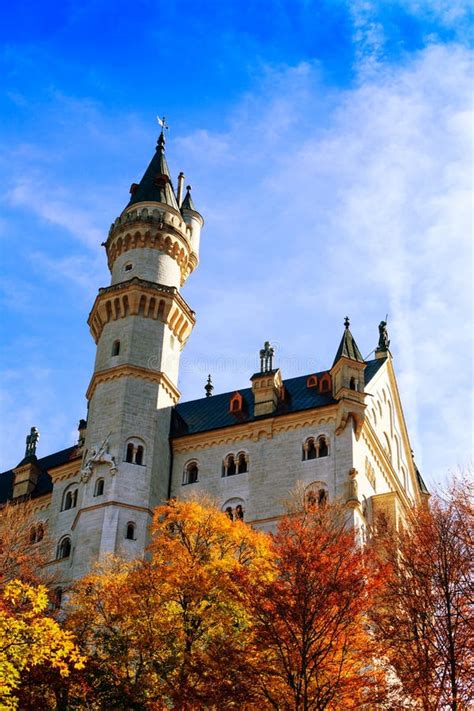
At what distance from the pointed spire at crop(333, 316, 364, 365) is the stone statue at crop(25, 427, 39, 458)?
970 inches

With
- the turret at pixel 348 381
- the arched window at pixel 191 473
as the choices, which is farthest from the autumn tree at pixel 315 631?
the arched window at pixel 191 473

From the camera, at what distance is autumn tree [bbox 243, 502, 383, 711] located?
96.2 ft

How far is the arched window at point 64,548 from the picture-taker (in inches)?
2135

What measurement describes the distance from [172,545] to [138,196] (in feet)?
106

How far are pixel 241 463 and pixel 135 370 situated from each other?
8.61 m

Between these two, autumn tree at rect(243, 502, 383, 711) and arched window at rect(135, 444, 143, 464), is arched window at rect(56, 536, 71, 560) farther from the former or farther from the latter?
autumn tree at rect(243, 502, 383, 711)

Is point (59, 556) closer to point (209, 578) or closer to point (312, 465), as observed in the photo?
point (312, 465)

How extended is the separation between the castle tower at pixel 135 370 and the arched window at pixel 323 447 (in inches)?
376

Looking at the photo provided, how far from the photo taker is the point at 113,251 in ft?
204

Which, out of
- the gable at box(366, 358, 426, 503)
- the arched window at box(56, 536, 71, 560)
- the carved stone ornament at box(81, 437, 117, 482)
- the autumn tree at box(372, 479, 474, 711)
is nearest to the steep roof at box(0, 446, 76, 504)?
the arched window at box(56, 536, 71, 560)

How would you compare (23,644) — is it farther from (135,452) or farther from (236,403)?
(236,403)

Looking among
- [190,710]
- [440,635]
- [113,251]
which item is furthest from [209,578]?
[113,251]

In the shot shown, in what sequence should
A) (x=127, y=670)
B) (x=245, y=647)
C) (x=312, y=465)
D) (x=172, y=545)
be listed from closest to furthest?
(x=245, y=647), (x=127, y=670), (x=172, y=545), (x=312, y=465)

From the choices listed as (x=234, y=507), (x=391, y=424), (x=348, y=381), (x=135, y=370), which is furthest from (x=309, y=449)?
(x=135, y=370)
